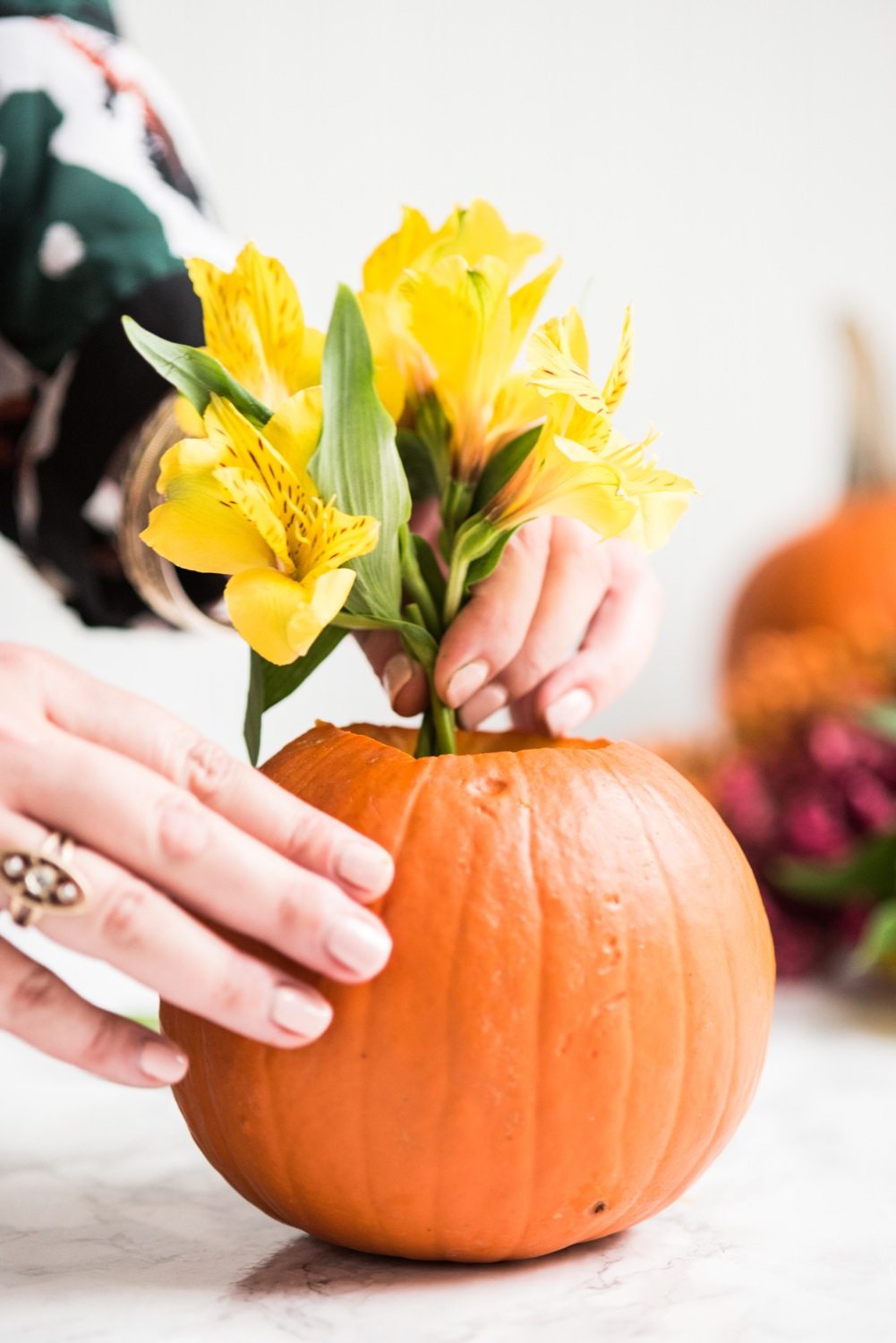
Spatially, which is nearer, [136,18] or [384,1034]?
[384,1034]

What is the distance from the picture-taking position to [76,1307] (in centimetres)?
46

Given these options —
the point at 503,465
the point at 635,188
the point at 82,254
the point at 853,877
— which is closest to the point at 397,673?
the point at 503,465

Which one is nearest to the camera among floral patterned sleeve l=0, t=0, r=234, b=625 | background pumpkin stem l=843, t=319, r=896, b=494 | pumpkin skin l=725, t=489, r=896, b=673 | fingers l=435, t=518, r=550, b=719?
fingers l=435, t=518, r=550, b=719

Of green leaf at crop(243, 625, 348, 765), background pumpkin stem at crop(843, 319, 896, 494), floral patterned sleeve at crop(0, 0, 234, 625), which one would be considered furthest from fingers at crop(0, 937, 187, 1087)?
background pumpkin stem at crop(843, 319, 896, 494)

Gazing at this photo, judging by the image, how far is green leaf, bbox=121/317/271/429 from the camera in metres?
0.47

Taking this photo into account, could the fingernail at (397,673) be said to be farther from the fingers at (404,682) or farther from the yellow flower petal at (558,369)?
the yellow flower petal at (558,369)

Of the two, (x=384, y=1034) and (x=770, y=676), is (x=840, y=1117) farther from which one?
(x=770, y=676)

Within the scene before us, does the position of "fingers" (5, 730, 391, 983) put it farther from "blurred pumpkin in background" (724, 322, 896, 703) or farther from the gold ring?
"blurred pumpkin in background" (724, 322, 896, 703)

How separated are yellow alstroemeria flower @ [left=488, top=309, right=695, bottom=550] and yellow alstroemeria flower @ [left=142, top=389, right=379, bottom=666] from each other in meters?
0.08

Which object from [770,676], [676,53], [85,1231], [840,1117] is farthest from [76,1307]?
[676,53]

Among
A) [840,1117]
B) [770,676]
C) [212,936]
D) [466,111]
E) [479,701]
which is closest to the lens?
[212,936]

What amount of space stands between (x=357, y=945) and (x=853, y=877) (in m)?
0.64

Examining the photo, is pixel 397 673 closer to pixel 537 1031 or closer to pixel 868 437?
pixel 537 1031

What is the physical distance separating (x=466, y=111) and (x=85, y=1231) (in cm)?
151
